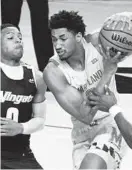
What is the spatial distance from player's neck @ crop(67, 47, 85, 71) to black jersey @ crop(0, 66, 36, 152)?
0.77ft

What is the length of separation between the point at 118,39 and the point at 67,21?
0.96ft

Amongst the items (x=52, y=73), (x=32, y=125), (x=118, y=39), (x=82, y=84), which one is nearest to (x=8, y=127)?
(x=32, y=125)

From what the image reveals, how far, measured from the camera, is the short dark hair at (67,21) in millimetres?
3232

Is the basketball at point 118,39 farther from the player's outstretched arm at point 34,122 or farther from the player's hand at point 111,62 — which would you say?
the player's outstretched arm at point 34,122

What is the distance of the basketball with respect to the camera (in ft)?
10.3

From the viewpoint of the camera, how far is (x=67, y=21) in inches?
128

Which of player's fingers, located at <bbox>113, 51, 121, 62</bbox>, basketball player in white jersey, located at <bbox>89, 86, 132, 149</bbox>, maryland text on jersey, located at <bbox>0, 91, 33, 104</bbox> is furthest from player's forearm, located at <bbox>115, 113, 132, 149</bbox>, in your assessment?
maryland text on jersey, located at <bbox>0, 91, 33, 104</bbox>

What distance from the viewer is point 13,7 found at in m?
5.08

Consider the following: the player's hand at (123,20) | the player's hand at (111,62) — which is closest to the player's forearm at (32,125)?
the player's hand at (111,62)

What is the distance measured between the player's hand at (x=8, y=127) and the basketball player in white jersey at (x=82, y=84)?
281 mm

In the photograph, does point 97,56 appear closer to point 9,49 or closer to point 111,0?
point 9,49

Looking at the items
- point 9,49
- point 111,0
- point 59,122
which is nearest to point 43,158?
point 59,122

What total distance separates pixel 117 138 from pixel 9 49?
72 centimetres

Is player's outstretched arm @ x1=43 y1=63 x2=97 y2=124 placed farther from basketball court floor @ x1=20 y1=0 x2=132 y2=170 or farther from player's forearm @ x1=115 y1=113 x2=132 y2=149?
basketball court floor @ x1=20 y1=0 x2=132 y2=170
